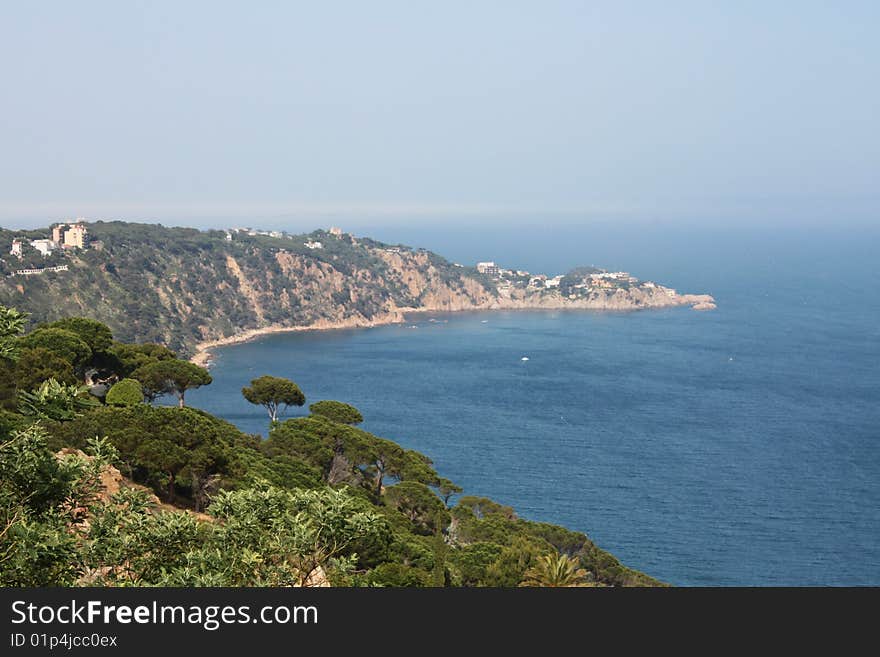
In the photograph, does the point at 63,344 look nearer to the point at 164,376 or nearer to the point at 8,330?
the point at 164,376

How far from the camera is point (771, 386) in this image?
81062 millimetres

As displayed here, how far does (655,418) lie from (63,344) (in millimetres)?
50322

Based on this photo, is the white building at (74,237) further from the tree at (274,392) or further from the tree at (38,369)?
the tree at (38,369)

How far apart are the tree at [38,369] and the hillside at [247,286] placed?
221 ft

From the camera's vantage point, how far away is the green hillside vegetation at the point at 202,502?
9.41m

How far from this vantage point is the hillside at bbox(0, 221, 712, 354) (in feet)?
338

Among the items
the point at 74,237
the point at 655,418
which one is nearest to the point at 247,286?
the point at 74,237

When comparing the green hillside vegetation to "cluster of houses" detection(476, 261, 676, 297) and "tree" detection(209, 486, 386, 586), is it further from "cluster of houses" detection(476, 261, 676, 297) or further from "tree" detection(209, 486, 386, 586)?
"cluster of houses" detection(476, 261, 676, 297)

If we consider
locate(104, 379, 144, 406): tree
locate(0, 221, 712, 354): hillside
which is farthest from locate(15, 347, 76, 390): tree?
locate(0, 221, 712, 354): hillside

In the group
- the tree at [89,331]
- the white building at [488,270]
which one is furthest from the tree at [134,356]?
Answer: the white building at [488,270]

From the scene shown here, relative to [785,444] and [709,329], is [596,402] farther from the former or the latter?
[709,329]

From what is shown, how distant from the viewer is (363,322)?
140 metres

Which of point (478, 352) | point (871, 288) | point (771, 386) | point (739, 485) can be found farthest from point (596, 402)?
point (871, 288)

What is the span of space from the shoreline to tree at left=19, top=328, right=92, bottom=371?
2819 inches
